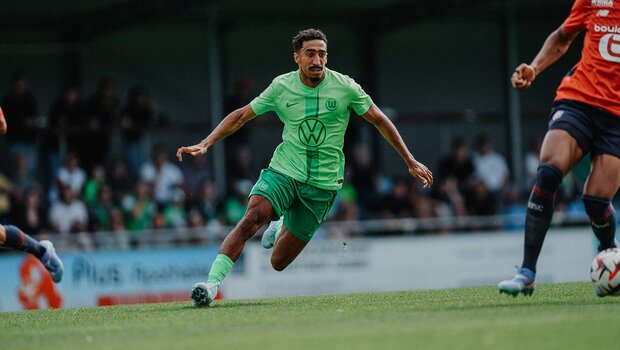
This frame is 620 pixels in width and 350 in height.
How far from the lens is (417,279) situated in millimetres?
19578

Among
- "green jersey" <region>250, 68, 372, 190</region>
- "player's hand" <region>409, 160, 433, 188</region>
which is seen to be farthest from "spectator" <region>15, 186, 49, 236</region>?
"player's hand" <region>409, 160, 433, 188</region>

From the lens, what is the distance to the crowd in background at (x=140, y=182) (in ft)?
62.5

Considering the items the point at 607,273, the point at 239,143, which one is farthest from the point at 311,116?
the point at 239,143

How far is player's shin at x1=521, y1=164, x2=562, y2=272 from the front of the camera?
9.23 m

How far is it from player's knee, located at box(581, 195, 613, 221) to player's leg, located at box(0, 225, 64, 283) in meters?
4.97

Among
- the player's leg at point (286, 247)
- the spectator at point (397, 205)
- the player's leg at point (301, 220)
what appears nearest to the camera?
the player's leg at point (301, 220)

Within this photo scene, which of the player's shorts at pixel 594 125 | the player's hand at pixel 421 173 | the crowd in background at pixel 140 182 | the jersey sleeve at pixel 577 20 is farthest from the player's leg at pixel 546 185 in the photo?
the crowd in background at pixel 140 182

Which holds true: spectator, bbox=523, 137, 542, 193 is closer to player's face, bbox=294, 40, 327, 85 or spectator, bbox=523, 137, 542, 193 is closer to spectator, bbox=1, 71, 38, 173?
spectator, bbox=1, 71, 38, 173

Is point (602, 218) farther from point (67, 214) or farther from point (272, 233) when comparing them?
point (67, 214)

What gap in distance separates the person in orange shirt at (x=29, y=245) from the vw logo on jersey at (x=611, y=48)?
197 inches

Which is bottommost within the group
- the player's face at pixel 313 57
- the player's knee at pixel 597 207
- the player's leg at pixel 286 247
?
the player's leg at pixel 286 247

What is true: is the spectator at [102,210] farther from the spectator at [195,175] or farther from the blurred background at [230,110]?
the spectator at [195,175]

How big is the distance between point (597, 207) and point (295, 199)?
112 inches

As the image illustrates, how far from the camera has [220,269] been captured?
10438mm
